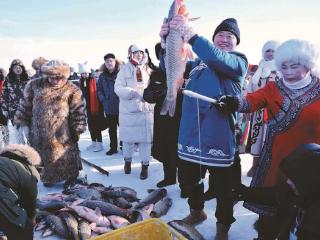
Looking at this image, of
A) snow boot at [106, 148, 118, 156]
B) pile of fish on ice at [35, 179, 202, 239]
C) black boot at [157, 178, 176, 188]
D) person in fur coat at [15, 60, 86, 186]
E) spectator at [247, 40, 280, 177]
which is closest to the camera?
pile of fish on ice at [35, 179, 202, 239]

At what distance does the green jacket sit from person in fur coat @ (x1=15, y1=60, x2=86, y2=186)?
1.93 m

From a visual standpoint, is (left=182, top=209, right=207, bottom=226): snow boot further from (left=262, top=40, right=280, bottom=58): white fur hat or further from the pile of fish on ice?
(left=262, top=40, right=280, bottom=58): white fur hat

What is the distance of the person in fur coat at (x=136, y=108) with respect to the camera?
5.57 m

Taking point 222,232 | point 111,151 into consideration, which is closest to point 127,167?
point 111,151

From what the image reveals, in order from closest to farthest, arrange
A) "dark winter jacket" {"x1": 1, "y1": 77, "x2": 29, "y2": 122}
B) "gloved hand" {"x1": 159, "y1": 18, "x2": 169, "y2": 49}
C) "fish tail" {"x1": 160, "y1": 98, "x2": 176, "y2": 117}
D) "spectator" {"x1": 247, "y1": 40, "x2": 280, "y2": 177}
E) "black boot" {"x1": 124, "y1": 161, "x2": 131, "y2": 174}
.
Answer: "gloved hand" {"x1": 159, "y1": 18, "x2": 169, "y2": 49} → "fish tail" {"x1": 160, "y1": 98, "x2": 176, "y2": 117} → "spectator" {"x1": 247, "y1": 40, "x2": 280, "y2": 177} → "black boot" {"x1": 124, "y1": 161, "x2": 131, "y2": 174} → "dark winter jacket" {"x1": 1, "y1": 77, "x2": 29, "y2": 122}

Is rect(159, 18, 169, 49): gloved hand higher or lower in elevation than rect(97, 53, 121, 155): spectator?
higher

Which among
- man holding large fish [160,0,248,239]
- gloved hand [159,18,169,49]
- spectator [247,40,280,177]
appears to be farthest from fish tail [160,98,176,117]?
spectator [247,40,280,177]

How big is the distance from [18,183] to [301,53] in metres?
2.55

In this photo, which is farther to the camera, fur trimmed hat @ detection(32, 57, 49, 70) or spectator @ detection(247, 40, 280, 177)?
fur trimmed hat @ detection(32, 57, 49, 70)

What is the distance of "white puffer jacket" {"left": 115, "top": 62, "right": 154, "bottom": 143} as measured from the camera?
18.4 ft

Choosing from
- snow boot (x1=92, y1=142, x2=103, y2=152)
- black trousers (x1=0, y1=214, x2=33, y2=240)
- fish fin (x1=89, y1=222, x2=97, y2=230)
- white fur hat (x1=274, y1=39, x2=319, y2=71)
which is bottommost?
fish fin (x1=89, y1=222, x2=97, y2=230)

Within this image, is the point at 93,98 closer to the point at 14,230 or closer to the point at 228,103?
the point at 14,230

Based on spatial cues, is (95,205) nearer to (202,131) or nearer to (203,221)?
(203,221)

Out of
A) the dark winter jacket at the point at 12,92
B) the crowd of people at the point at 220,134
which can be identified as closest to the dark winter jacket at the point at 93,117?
the dark winter jacket at the point at 12,92
